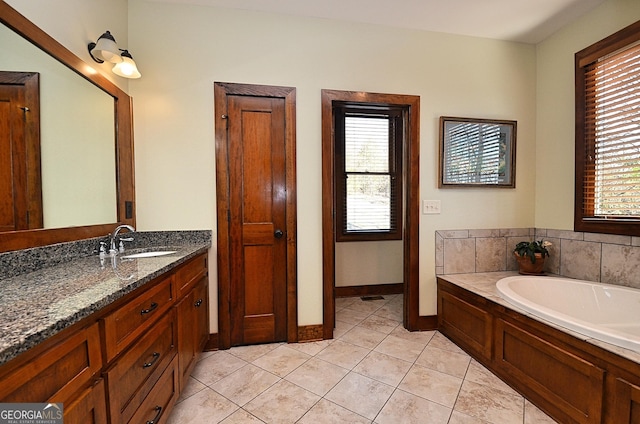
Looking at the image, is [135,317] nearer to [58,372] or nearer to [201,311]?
[58,372]

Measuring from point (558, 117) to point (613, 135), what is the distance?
50cm

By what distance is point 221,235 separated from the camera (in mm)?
2199

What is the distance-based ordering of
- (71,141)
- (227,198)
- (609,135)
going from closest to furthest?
(71,141) → (609,135) → (227,198)

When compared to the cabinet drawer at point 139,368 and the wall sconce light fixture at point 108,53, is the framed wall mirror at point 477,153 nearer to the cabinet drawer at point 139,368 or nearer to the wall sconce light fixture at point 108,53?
the cabinet drawer at point 139,368

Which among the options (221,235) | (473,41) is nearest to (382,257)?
(221,235)

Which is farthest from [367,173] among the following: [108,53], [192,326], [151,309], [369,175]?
[151,309]

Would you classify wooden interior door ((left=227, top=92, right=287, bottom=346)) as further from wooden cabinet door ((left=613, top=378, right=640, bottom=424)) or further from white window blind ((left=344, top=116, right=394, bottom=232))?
wooden cabinet door ((left=613, top=378, right=640, bottom=424))

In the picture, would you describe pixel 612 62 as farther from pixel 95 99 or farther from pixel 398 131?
pixel 95 99

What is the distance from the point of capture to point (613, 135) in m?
2.06

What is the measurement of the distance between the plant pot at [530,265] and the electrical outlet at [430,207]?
2.81 ft

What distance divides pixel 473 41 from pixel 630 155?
1.57m

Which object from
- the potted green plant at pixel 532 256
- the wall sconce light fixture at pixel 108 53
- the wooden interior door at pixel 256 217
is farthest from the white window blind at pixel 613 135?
the wall sconce light fixture at pixel 108 53

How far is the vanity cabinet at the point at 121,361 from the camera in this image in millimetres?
671

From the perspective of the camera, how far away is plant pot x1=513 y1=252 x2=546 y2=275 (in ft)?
7.88
